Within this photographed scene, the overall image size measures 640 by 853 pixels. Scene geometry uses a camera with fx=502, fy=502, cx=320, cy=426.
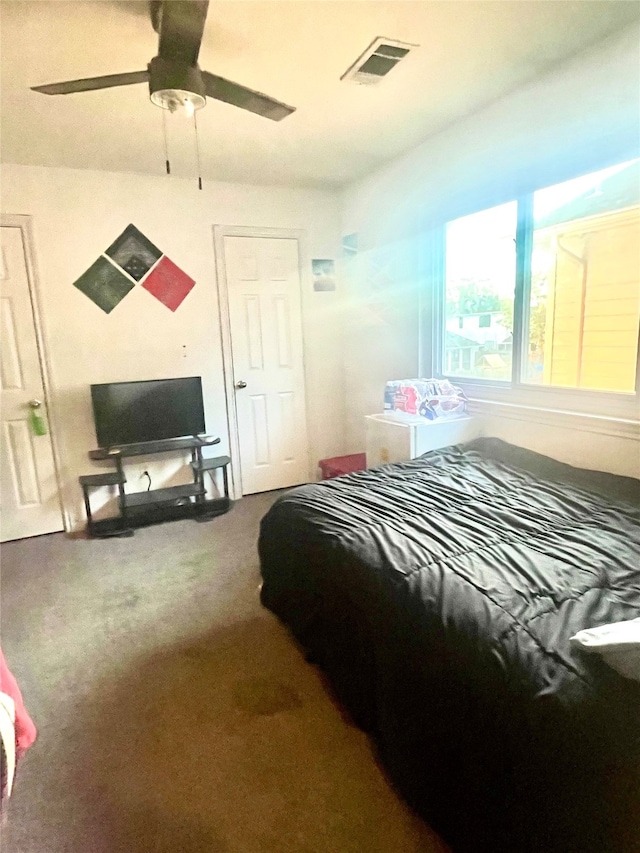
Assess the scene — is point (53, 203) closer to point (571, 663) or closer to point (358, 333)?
point (358, 333)

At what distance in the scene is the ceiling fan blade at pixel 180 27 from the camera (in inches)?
63.3

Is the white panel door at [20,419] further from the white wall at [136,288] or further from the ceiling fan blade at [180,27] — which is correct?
the ceiling fan blade at [180,27]

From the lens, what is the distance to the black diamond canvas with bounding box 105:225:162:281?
3.54 m

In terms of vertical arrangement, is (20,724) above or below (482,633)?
below

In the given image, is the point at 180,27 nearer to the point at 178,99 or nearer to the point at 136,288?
the point at 178,99

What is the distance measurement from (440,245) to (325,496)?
6.83ft

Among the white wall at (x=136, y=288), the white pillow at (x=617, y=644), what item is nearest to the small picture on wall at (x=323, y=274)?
the white wall at (x=136, y=288)

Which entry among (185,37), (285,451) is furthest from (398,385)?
(185,37)

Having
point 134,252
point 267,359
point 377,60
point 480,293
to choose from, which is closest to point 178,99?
point 377,60

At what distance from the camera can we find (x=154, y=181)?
3.58 m

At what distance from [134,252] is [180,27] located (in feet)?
6.90

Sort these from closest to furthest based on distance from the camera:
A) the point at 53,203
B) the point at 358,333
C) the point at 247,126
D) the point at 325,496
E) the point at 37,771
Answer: the point at 37,771, the point at 325,496, the point at 247,126, the point at 53,203, the point at 358,333

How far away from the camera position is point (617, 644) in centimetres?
107

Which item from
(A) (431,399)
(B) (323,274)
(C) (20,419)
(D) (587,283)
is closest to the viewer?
(D) (587,283)
